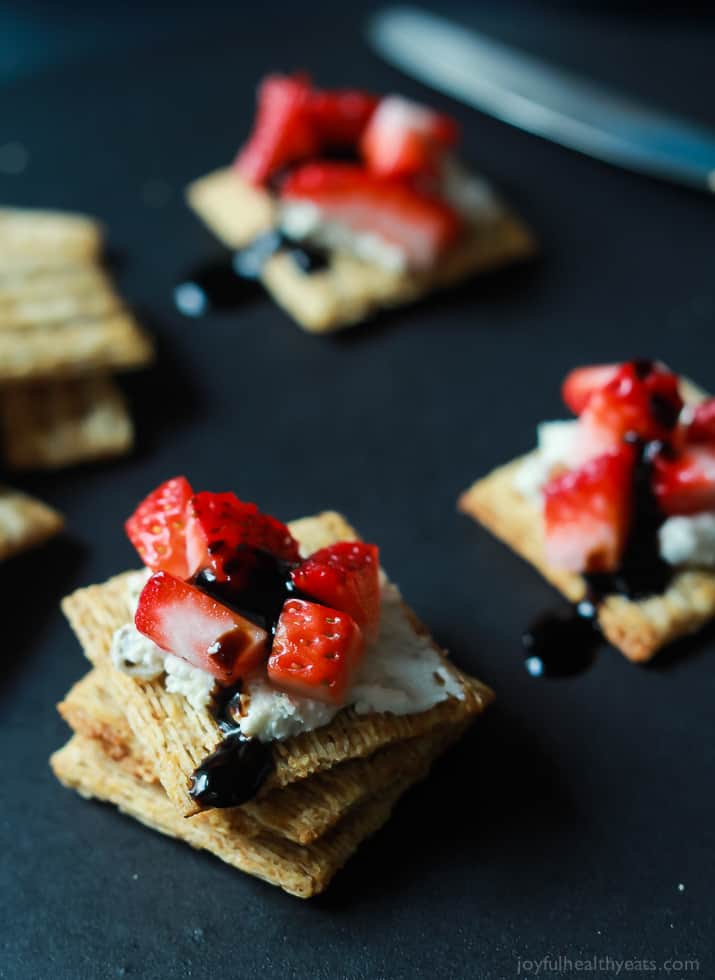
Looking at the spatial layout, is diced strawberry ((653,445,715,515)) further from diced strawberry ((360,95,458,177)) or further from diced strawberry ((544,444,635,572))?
diced strawberry ((360,95,458,177))

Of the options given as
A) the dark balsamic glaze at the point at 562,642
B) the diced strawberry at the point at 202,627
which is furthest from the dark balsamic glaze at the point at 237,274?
the diced strawberry at the point at 202,627

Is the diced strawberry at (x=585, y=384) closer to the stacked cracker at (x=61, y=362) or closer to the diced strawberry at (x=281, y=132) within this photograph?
the stacked cracker at (x=61, y=362)

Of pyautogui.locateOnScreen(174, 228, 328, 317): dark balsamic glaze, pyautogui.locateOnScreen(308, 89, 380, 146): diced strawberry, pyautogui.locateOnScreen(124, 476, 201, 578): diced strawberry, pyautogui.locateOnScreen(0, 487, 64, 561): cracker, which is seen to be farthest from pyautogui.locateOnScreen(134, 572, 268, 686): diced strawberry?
pyautogui.locateOnScreen(308, 89, 380, 146): diced strawberry

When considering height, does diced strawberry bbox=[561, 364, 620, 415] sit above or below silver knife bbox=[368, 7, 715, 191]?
below

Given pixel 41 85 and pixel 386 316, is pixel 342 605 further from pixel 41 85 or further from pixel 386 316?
pixel 41 85

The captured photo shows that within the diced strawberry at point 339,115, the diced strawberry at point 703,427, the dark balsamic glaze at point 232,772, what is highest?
the diced strawberry at point 339,115

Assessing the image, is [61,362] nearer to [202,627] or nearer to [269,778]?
[202,627]

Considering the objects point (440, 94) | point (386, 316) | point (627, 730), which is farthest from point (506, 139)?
point (627, 730)

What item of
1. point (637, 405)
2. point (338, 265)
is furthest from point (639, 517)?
point (338, 265)
